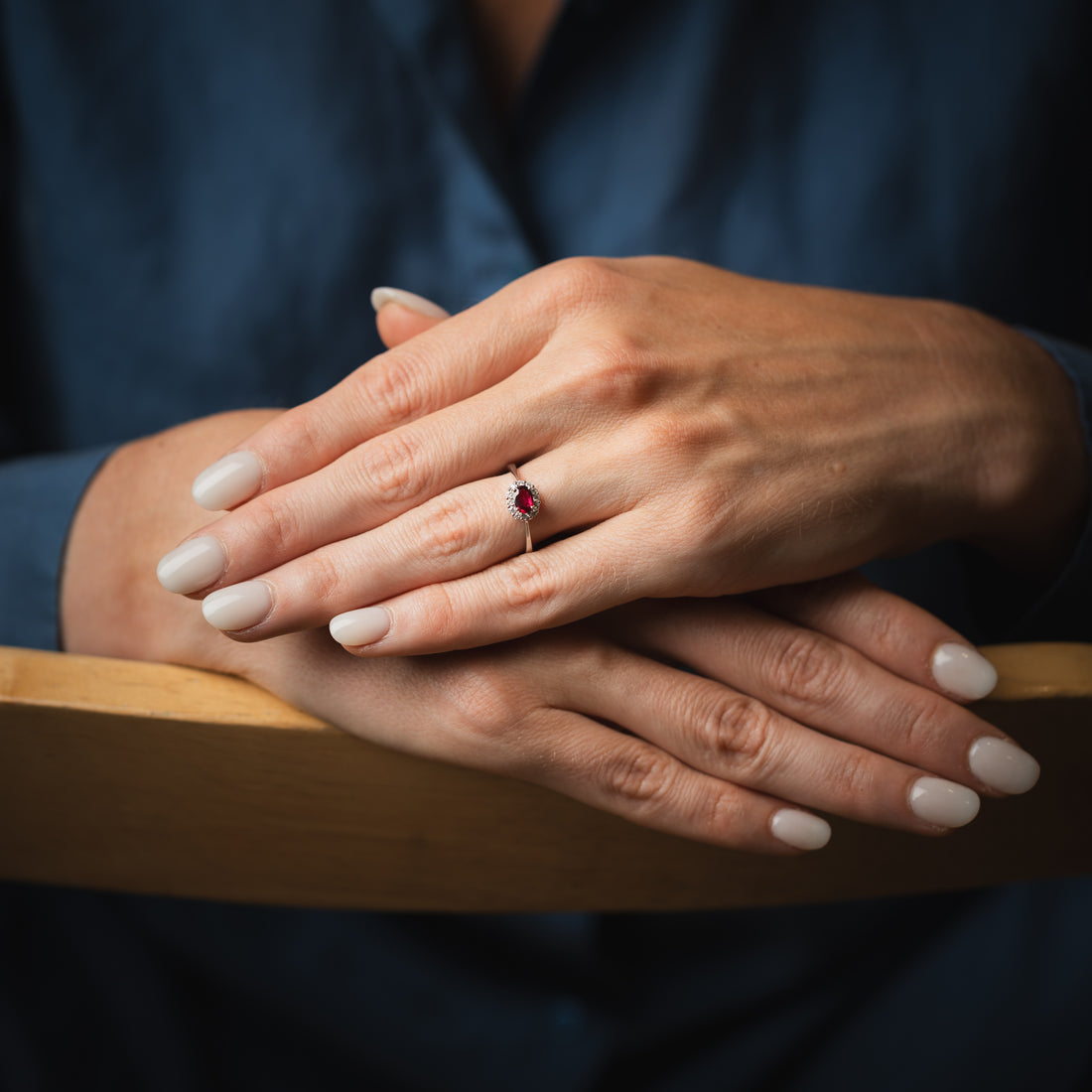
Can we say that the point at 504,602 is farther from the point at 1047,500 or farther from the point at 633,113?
the point at 633,113

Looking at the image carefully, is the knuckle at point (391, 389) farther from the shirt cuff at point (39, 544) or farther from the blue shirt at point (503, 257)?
the blue shirt at point (503, 257)

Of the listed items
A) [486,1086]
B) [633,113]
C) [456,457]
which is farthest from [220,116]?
[486,1086]

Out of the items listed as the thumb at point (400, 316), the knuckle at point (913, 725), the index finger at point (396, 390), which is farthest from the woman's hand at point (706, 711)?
the thumb at point (400, 316)

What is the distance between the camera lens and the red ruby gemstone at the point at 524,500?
1.59ft

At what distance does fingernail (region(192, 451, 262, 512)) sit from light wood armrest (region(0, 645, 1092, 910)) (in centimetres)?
11

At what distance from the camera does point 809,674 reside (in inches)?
20.9

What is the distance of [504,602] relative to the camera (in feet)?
1.54

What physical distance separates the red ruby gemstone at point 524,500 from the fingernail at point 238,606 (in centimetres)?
14

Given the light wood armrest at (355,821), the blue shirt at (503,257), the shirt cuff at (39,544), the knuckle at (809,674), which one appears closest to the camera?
the light wood armrest at (355,821)

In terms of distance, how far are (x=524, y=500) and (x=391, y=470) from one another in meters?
0.08

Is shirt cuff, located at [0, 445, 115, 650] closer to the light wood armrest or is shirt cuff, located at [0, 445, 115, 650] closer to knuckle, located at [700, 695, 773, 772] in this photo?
the light wood armrest

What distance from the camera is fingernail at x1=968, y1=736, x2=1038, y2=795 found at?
495 mm

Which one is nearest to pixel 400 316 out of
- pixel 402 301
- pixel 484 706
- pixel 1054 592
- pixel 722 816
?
pixel 402 301

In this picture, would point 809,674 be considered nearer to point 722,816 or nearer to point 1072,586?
point 722,816
